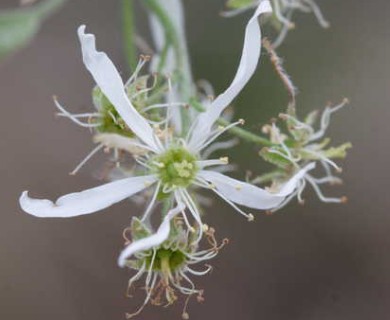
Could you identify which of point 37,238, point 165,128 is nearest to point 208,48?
point 37,238

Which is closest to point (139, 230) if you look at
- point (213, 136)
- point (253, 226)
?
point (213, 136)

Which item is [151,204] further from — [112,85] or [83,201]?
[112,85]

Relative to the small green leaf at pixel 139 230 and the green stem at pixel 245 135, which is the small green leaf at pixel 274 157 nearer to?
the green stem at pixel 245 135

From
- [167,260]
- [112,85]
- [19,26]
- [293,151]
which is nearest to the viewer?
[112,85]

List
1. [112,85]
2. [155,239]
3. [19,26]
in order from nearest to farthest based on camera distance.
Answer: [155,239] < [112,85] < [19,26]

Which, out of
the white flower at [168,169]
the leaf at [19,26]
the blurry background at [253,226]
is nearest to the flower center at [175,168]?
the white flower at [168,169]

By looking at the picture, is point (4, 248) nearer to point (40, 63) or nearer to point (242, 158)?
point (40, 63)
